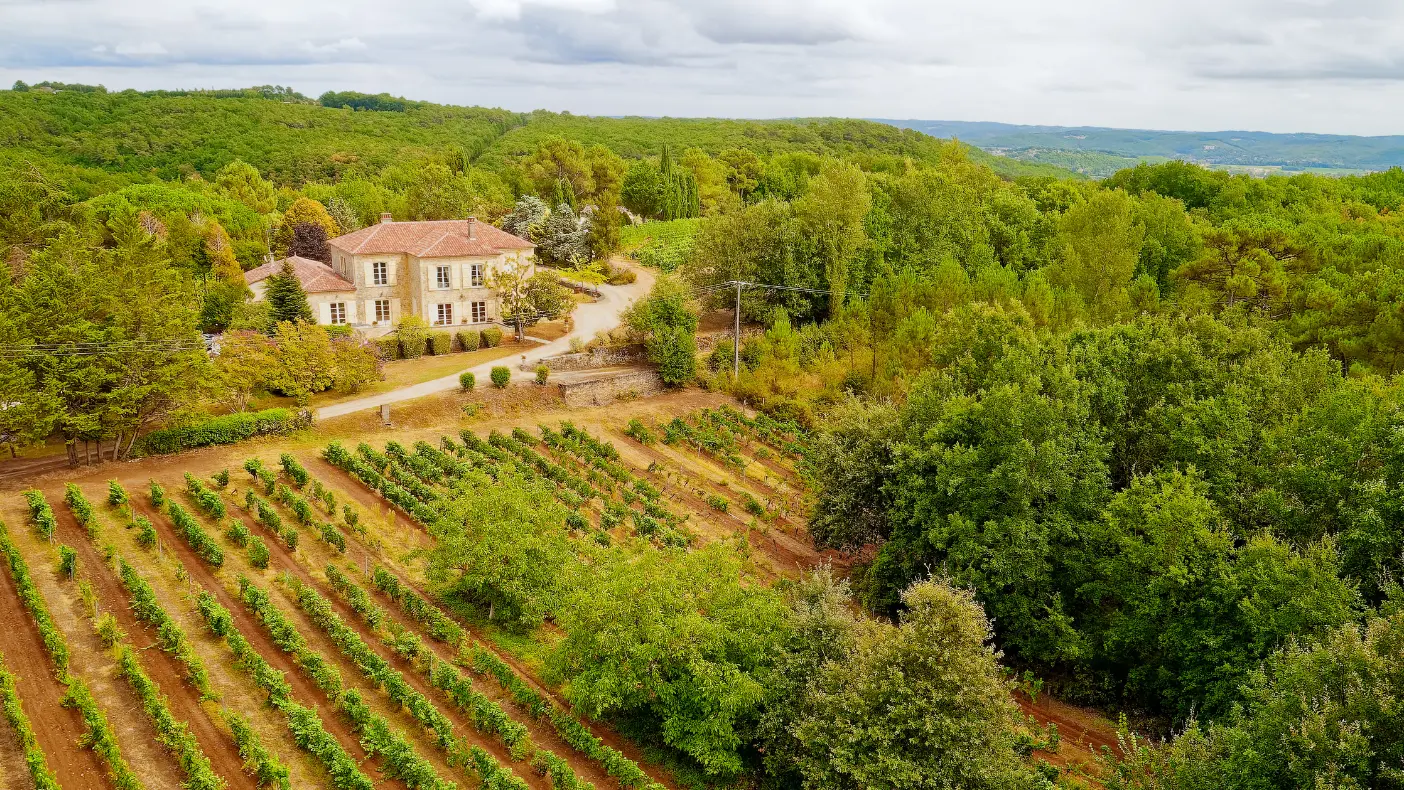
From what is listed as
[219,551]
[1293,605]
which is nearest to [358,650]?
[219,551]

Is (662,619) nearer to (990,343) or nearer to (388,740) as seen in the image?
(388,740)

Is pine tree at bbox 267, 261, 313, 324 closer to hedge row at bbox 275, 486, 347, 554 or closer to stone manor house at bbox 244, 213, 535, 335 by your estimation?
stone manor house at bbox 244, 213, 535, 335

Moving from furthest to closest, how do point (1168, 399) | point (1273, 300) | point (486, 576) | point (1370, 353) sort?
point (1273, 300) < point (1370, 353) < point (1168, 399) < point (486, 576)

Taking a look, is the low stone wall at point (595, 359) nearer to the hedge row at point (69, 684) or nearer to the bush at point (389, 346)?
the bush at point (389, 346)

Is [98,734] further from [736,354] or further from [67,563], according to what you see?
[736,354]

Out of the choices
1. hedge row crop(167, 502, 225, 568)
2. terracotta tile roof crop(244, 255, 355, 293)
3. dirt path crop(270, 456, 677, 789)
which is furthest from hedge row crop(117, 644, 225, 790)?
terracotta tile roof crop(244, 255, 355, 293)

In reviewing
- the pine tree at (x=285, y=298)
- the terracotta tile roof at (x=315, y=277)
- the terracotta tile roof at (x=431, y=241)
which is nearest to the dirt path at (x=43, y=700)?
the pine tree at (x=285, y=298)

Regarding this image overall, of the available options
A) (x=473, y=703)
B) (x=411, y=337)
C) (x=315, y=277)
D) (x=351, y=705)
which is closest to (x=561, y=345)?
(x=411, y=337)
